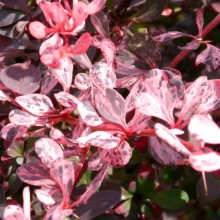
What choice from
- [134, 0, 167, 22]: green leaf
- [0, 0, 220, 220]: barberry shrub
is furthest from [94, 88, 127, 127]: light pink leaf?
[134, 0, 167, 22]: green leaf

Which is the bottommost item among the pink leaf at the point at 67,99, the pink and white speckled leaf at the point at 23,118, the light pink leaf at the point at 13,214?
the light pink leaf at the point at 13,214

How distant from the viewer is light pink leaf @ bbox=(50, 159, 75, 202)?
1.87 feet

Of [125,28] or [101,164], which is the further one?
[125,28]

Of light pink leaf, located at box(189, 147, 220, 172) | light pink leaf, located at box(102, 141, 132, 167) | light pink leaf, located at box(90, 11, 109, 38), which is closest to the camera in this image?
light pink leaf, located at box(189, 147, 220, 172)

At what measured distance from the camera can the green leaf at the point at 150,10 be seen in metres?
0.75

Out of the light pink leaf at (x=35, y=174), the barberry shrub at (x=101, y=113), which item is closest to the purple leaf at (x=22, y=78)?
the barberry shrub at (x=101, y=113)

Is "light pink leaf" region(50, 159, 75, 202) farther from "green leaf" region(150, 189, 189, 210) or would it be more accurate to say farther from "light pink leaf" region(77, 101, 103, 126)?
"green leaf" region(150, 189, 189, 210)

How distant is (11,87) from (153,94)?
8.2 inches

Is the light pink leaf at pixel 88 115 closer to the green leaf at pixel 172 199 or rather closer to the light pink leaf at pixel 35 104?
the light pink leaf at pixel 35 104

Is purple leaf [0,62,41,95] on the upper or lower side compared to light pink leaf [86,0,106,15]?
lower

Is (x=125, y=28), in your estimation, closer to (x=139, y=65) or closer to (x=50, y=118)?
(x=139, y=65)

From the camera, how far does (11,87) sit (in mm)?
680

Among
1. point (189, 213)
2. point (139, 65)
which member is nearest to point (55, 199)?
point (139, 65)

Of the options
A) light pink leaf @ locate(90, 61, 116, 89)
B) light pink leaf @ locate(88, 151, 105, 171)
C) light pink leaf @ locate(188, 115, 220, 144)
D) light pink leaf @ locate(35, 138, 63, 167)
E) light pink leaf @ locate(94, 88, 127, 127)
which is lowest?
light pink leaf @ locate(88, 151, 105, 171)
